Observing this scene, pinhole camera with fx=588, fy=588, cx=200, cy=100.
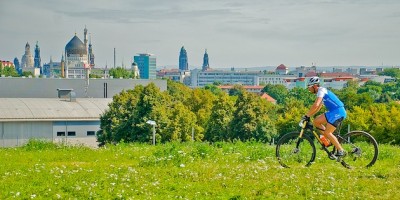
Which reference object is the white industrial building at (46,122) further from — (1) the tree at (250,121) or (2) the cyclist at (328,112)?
(2) the cyclist at (328,112)

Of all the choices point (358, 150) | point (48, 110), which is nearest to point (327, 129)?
point (358, 150)

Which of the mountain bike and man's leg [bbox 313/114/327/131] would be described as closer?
man's leg [bbox 313/114/327/131]

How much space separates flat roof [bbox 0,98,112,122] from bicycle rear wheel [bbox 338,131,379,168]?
174 ft

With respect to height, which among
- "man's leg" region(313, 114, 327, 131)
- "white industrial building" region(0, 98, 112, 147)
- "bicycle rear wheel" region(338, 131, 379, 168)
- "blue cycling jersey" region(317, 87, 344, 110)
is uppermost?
"blue cycling jersey" region(317, 87, 344, 110)

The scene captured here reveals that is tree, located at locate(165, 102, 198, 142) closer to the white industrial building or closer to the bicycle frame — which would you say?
the white industrial building

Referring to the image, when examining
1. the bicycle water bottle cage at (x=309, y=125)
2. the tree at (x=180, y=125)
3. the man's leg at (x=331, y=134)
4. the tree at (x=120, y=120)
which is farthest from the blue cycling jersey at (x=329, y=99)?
the tree at (x=180, y=125)

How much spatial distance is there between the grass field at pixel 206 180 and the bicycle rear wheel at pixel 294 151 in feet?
0.93

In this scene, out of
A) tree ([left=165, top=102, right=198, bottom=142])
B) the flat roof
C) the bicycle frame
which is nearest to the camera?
the bicycle frame

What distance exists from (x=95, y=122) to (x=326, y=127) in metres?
55.9

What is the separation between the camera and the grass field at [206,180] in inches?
390

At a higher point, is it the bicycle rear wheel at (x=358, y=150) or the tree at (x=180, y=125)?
the bicycle rear wheel at (x=358, y=150)

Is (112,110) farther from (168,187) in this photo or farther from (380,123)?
(168,187)

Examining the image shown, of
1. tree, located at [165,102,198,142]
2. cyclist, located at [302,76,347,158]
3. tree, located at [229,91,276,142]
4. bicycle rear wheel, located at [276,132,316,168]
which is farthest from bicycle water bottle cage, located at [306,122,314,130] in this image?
tree, located at [229,91,276,142]

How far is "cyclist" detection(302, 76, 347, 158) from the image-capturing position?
12.6m
